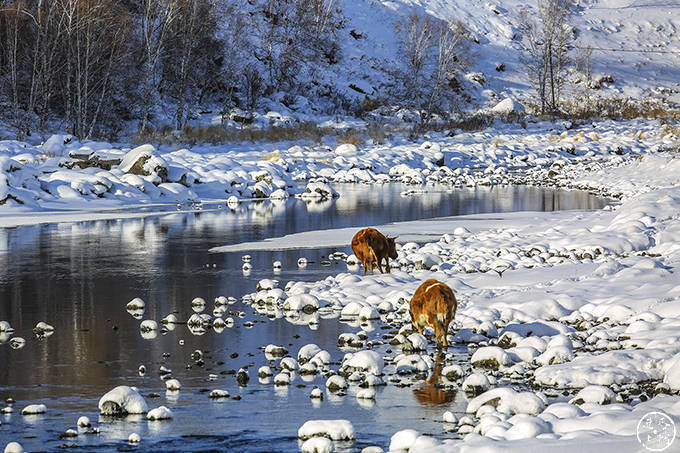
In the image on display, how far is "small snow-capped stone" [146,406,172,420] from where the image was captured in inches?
238

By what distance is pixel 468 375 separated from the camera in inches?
279

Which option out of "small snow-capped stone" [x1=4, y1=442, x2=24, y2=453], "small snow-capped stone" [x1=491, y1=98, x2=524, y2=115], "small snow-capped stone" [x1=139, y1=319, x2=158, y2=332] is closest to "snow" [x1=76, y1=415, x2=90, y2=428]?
"small snow-capped stone" [x1=4, y1=442, x2=24, y2=453]

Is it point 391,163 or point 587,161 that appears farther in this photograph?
point 587,161

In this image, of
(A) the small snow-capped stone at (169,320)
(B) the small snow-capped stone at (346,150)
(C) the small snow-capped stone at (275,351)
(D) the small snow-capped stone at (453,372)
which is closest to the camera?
(D) the small snow-capped stone at (453,372)

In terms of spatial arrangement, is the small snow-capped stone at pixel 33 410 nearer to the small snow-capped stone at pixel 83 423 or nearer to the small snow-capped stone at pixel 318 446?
the small snow-capped stone at pixel 83 423

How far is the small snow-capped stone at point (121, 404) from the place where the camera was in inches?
244

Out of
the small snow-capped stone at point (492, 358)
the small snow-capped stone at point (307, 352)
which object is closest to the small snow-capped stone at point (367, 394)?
the small snow-capped stone at point (307, 352)

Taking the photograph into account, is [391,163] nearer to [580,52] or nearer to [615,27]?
[580,52]

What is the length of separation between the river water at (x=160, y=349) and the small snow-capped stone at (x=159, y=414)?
0.07m

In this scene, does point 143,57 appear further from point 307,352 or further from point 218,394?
point 218,394

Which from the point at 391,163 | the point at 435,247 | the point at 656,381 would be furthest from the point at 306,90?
the point at 656,381

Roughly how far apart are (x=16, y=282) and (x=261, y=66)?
1955 inches

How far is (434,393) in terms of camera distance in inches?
263

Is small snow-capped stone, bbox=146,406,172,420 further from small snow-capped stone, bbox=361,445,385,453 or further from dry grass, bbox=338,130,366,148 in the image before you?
dry grass, bbox=338,130,366,148
